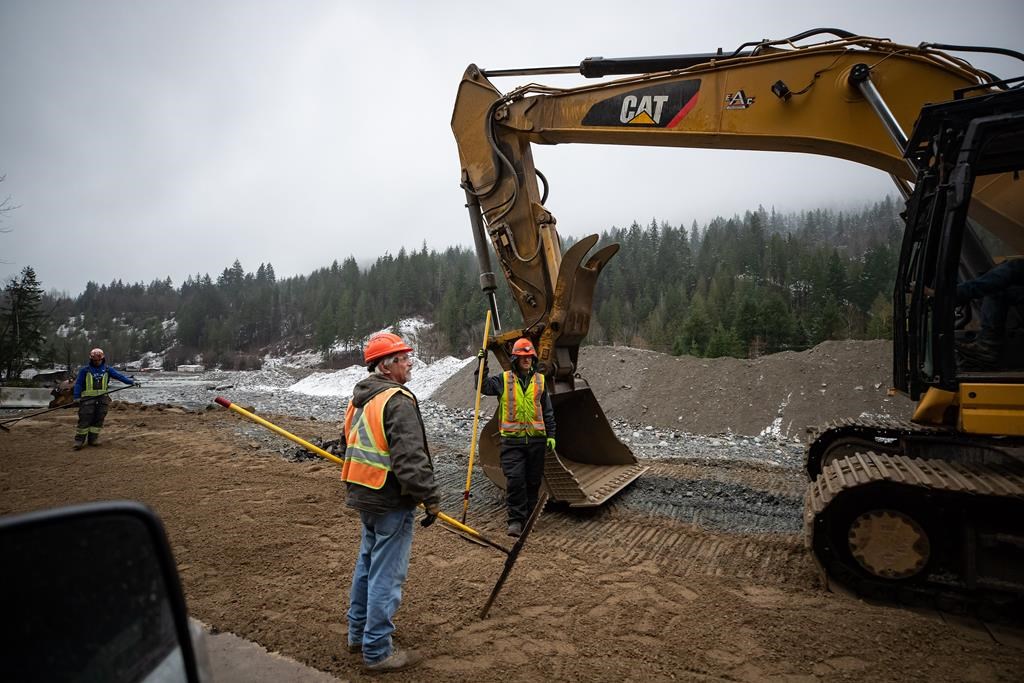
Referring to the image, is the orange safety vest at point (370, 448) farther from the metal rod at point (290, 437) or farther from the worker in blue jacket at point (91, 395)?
the worker in blue jacket at point (91, 395)

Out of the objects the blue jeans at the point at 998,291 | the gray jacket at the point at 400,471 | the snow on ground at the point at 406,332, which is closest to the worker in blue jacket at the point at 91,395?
the gray jacket at the point at 400,471

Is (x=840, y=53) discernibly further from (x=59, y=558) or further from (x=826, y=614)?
(x=59, y=558)

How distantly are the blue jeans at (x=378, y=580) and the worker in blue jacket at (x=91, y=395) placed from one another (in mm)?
8488

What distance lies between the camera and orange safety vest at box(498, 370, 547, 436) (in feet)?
18.0

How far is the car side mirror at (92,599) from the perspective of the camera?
2.91ft

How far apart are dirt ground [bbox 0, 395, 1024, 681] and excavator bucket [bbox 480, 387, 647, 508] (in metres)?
0.57

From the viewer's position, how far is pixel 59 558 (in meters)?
0.98

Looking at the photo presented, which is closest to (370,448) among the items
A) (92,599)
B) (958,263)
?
(92,599)

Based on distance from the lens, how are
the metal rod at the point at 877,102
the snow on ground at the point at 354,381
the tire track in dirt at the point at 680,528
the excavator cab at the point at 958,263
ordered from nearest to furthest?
1. the excavator cab at the point at 958,263
2. the metal rod at the point at 877,102
3. the tire track in dirt at the point at 680,528
4. the snow on ground at the point at 354,381

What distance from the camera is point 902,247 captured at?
413 centimetres

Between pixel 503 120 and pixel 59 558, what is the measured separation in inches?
242

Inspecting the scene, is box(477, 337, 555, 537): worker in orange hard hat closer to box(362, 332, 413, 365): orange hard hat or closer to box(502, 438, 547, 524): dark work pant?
box(502, 438, 547, 524): dark work pant

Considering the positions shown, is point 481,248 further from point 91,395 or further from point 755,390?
point 755,390

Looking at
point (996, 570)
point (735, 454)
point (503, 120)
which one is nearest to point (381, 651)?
point (996, 570)
